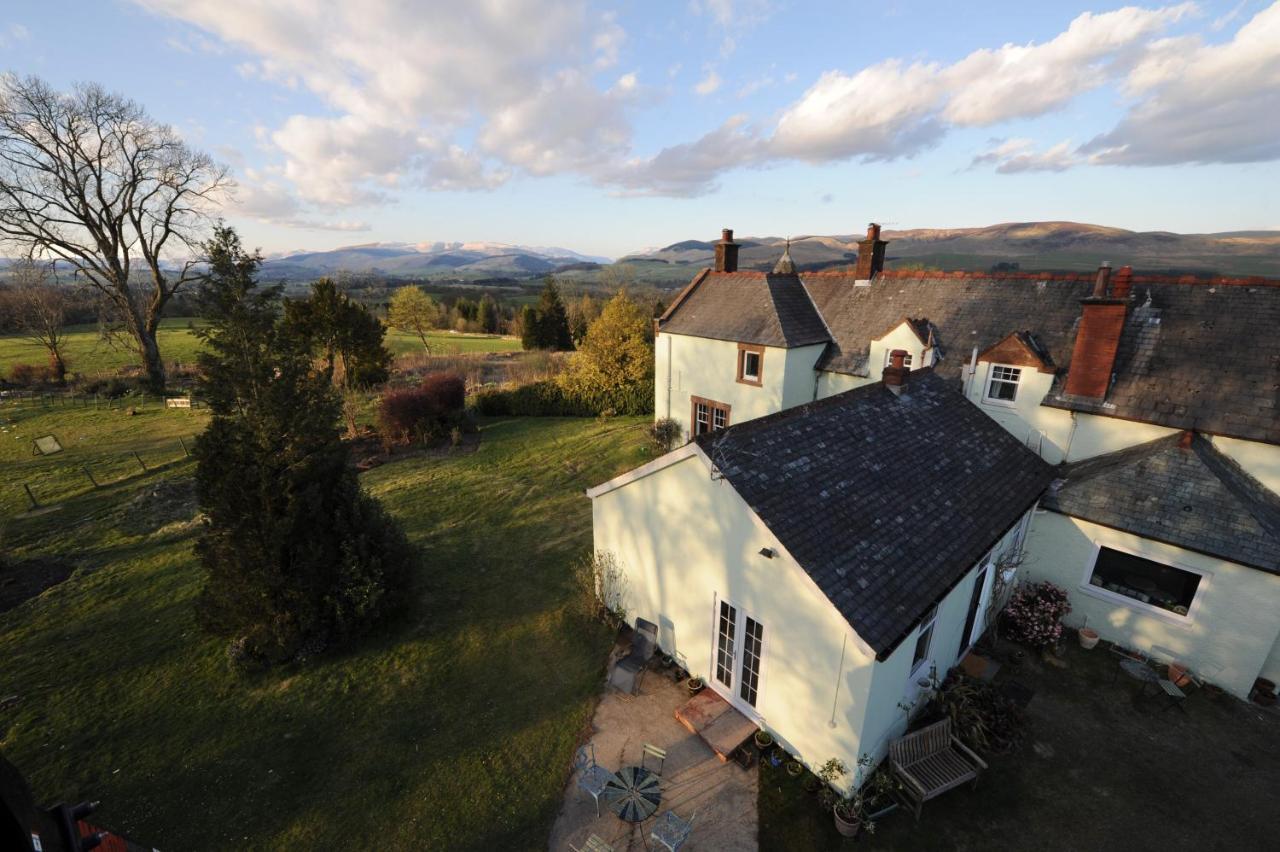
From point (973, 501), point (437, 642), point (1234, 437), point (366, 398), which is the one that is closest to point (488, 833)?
point (437, 642)

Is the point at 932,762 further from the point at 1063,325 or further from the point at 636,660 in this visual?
the point at 1063,325

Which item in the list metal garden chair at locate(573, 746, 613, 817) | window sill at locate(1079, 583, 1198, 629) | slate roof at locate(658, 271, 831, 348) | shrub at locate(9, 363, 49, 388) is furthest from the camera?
shrub at locate(9, 363, 49, 388)

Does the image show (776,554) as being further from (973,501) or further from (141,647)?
(141,647)

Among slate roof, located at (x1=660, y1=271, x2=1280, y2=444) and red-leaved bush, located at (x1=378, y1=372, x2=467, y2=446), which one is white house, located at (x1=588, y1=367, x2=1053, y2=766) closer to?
slate roof, located at (x1=660, y1=271, x2=1280, y2=444)

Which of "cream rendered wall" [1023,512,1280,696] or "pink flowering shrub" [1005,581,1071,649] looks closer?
"cream rendered wall" [1023,512,1280,696]

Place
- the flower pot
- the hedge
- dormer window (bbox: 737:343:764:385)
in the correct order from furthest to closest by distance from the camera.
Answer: the hedge → dormer window (bbox: 737:343:764:385) → the flower pot

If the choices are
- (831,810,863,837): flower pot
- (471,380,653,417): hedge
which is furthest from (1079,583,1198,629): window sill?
(471,380,653,417): hedge
